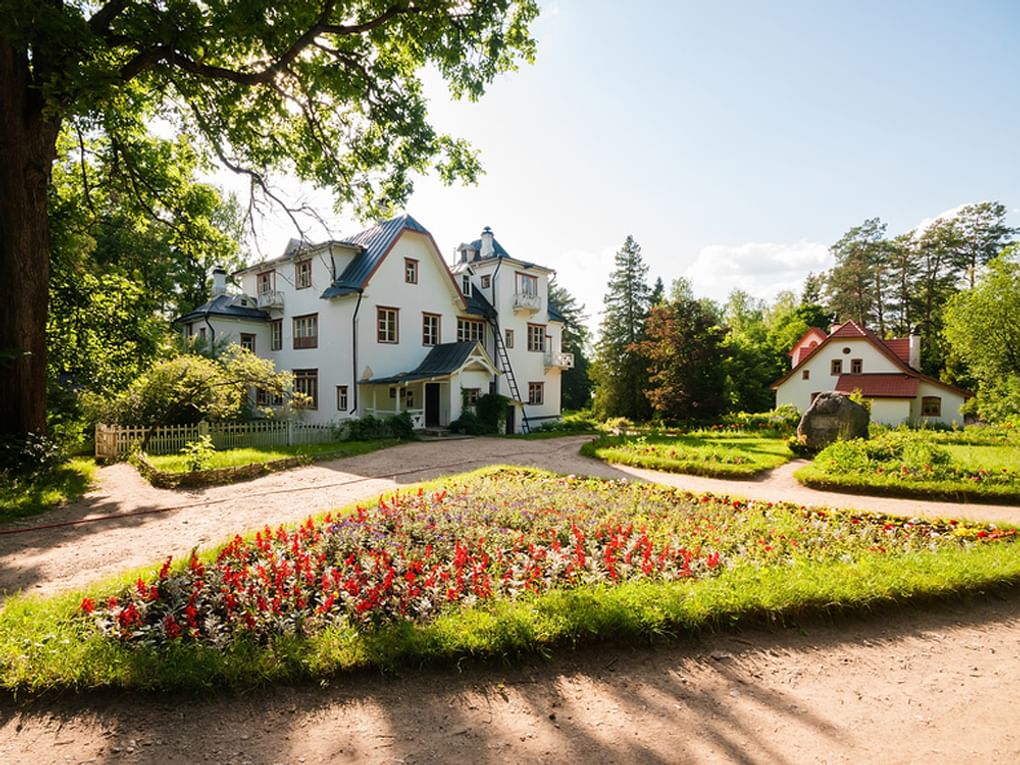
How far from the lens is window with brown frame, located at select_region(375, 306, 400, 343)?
912 inches

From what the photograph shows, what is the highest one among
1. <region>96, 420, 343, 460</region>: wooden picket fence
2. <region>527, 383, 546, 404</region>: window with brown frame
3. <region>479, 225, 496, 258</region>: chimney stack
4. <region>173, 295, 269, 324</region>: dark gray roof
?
<region>479, 225, 496, 258</region>: chimney stack

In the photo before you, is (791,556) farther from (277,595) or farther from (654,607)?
(277,595)

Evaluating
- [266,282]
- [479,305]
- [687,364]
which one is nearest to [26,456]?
[266,282]

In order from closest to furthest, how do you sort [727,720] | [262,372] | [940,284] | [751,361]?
[727,720], [262,372], [751,361], [940,284]

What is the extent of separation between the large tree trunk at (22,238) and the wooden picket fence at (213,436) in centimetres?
470

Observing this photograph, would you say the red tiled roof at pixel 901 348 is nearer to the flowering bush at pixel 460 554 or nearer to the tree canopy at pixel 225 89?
the flowering bush at pixel 460 554

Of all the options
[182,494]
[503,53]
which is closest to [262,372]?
[182,494]

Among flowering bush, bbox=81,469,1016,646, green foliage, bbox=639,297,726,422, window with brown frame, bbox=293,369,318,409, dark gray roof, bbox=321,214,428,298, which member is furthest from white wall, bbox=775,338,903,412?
window with brown frame, bbox=293,369,318,409

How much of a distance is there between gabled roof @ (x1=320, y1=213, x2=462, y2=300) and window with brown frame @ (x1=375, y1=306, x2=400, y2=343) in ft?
5.40

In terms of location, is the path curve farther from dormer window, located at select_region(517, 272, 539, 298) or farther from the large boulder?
dormer window, located at select_region(517, 272, 539, 298)

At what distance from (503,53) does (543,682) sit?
1134 centimetres

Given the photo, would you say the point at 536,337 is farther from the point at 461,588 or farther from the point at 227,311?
the point at 461,588

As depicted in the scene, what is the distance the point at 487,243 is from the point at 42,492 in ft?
78.0

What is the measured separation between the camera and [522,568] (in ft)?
18.8
